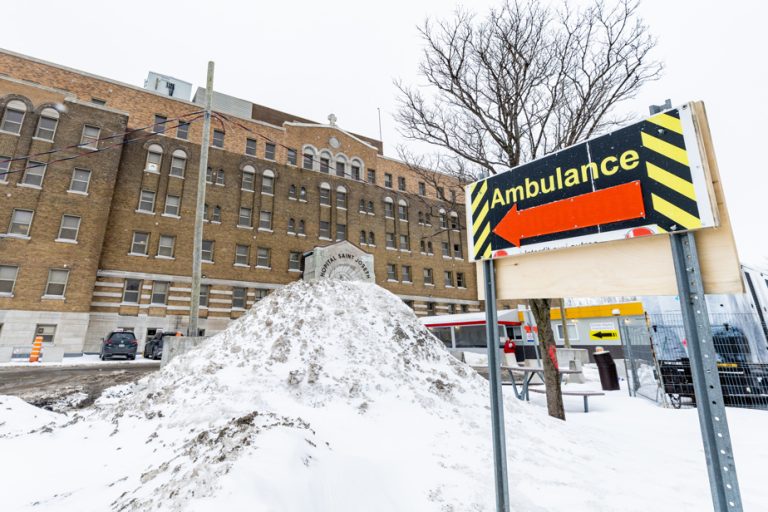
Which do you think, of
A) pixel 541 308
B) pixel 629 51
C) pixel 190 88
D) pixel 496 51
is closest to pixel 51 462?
pixel 541 308

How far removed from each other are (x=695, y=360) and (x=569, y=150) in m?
1.48

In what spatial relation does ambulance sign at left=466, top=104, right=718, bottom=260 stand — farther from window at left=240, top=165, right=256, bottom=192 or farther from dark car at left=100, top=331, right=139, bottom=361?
window at left=240, top=165, right=256, bottom=192

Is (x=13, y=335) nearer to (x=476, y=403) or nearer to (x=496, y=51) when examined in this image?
(x=476, y=403)

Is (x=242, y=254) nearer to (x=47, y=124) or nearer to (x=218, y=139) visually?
(x=218, y=139)

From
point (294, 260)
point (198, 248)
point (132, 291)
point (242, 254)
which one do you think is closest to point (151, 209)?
point (132, 291)

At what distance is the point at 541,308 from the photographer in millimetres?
7727

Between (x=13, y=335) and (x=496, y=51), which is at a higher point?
(x=496, y=51)

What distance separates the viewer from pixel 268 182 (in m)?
32.4

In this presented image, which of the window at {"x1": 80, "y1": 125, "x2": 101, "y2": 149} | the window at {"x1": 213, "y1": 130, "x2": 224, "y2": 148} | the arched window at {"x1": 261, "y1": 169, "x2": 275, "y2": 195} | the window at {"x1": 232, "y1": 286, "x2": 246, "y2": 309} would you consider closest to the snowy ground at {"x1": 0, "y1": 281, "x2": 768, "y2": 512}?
the window at {"x1": 232, "y1": 286, "x2": 246, "y2": 309}

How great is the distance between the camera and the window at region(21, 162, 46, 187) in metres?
22.8

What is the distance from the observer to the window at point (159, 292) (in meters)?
25.6

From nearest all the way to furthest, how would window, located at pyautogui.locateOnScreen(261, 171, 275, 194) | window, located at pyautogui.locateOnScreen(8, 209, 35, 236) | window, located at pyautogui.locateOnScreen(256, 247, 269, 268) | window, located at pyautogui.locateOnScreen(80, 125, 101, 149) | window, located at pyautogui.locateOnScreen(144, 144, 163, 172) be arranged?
1. window, located at pyautogui.locateOnScreen(8, 209, 35, 236)
2. window, located at pyautogui.locateOnScreen(80, 125, 101, 149)
3. window, located at pyautogui.locateOnScreen(144, 144, 163, 172)
4. window, located at pyautogui.locateOnScreen(256, 247, 269, 268)
5. window, located at pyautogui.locateOnScreen(261, 171, 275, 194)

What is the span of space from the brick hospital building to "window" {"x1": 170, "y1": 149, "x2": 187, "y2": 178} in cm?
7

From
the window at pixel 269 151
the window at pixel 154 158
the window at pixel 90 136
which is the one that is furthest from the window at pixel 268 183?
the window at pixel 90 136
